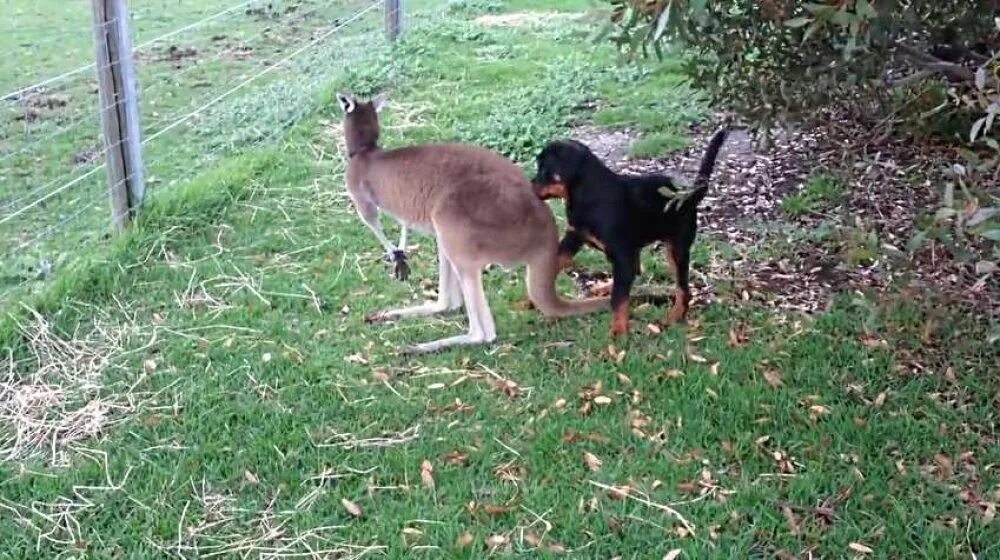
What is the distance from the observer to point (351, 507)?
3469 millimetres

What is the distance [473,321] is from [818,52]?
1.63m

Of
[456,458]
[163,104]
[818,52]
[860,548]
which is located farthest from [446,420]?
[163,104]

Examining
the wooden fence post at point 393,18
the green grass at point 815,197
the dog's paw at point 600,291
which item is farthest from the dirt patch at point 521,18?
the dog's paw at point 600,291

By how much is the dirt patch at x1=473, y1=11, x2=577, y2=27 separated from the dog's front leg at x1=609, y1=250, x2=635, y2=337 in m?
6.73

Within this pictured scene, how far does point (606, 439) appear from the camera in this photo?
3811 millimetres

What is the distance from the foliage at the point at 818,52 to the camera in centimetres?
343

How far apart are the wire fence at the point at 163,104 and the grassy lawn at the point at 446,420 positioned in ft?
2.09

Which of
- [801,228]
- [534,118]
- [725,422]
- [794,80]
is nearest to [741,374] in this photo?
[725,422]

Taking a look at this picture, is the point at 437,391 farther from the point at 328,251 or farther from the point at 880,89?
the point at 880,89

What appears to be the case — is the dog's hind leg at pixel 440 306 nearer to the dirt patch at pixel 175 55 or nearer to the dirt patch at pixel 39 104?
the dirt patch at pixel 39 104

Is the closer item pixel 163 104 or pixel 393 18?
pixel 163 104

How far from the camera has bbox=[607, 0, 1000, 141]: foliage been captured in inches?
135

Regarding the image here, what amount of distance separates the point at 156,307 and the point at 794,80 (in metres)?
2.79

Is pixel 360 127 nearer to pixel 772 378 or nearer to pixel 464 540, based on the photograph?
pixel 772 378
